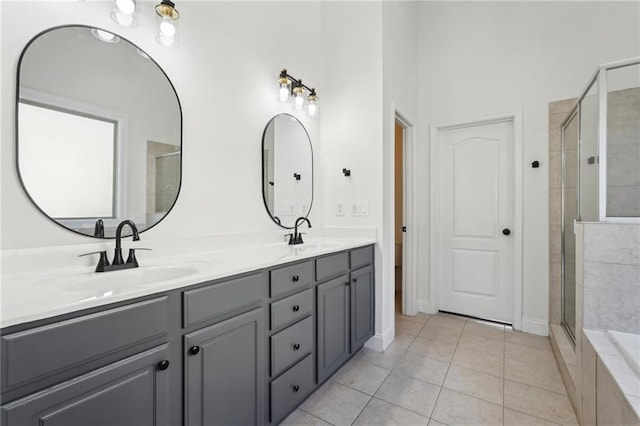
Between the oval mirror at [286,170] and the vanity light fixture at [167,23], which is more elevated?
the vanity light fixture at [167,23]

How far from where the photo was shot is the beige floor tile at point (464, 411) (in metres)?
1.53

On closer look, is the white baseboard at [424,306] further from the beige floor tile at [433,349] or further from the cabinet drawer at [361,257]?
the cabinet drawer at [361,257]

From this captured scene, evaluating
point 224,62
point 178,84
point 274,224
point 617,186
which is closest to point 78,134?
point 178,84

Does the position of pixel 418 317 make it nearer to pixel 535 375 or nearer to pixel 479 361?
pixel 479 361

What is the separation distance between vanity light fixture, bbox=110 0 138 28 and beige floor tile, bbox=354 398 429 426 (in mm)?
2278

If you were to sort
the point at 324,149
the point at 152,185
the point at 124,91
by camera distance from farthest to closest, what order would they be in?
the point at 324,149, the point at 152,185, the point at 124,91

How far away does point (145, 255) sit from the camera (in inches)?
55.1

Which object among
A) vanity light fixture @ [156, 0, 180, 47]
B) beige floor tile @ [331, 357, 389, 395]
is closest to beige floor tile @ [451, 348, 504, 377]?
beige floor tile @ [331, 357, 389, 395]

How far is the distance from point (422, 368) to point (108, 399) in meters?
1.91

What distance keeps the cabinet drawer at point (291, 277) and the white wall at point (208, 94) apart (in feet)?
1.91

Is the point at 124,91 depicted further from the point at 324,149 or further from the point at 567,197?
the point at 567,197

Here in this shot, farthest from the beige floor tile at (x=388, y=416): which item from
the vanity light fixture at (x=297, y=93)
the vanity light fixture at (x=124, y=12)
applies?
the vanity light fixture at (x=124, y=12)

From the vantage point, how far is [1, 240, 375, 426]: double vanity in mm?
707

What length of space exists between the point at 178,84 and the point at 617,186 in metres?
2.58
